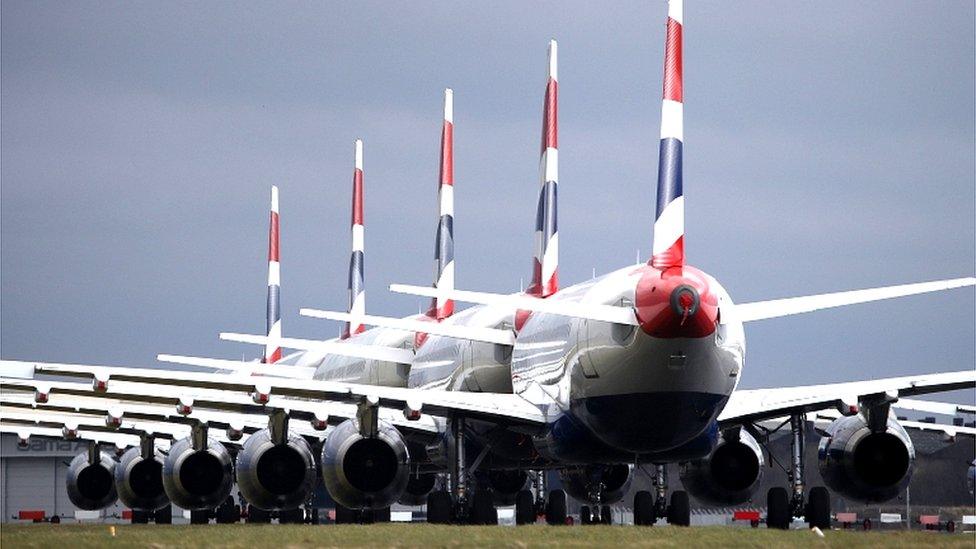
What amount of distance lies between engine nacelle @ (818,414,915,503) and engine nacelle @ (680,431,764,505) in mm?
4409

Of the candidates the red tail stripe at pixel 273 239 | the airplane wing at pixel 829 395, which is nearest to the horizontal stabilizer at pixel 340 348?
the airplane wing at pixel 829 395

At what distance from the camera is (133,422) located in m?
59.7

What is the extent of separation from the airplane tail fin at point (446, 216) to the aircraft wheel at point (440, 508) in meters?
20.8

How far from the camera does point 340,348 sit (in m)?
47.0

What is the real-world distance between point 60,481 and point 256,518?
158 ft

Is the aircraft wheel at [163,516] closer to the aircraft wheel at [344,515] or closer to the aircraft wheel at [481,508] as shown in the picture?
the aircraft wheel at [344,515]

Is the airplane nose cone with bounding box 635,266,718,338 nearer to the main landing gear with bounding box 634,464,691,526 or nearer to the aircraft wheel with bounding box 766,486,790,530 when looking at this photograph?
the aircraft wheel with bounding box 766,486,790,530

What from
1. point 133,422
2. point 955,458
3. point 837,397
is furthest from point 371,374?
point 955,458

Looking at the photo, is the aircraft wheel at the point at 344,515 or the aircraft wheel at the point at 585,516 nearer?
the aircraft wheel at the point at 585,516

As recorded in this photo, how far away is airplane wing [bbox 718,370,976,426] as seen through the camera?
34469 millimetres

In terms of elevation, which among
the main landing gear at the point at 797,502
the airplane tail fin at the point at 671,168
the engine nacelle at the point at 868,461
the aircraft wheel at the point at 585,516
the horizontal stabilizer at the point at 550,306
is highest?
the airplane tail fin at the point at 671,168

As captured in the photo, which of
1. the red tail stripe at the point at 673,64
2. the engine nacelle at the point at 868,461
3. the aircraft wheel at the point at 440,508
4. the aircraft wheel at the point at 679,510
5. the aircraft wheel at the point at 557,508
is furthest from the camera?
the aircraft wheel at the point at 557,508

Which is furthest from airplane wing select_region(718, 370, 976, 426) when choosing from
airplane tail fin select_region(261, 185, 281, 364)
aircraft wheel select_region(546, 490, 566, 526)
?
airplane tail fin select_region(261, 185, 281, 364)

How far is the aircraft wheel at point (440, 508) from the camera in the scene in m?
37.6
